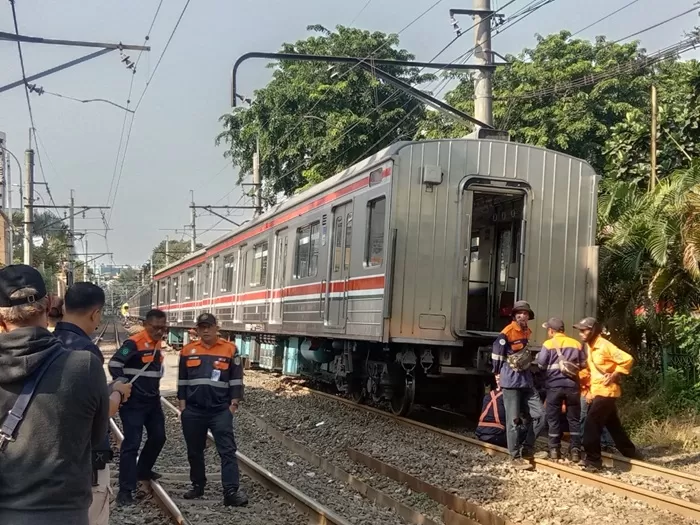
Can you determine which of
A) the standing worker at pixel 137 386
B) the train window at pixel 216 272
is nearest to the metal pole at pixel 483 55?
the standing worker at pixel 137 386

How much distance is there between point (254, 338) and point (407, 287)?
10512 mm

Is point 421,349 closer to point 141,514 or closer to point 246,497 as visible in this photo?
point 246,497

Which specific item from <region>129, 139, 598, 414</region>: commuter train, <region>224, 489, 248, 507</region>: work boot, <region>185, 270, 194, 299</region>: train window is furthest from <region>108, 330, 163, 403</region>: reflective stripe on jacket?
<region>185, 270, 194, 299</region>: train window

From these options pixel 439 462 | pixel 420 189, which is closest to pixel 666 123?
pixel 420 189

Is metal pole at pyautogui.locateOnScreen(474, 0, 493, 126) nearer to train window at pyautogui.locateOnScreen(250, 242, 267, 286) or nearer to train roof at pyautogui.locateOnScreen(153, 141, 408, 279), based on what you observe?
train roof at pyautogui.locateOnScreen(153, 141, 408, 279)

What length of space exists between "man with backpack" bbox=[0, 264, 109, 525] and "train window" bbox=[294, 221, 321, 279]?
9852mm

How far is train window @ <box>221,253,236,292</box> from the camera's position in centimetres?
2059

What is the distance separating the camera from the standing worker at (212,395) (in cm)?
695

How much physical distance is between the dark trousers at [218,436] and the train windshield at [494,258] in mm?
4726

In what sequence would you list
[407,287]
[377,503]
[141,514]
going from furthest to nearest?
[407,287]
[377,503]
[141,514]

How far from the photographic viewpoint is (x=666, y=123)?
626 inches

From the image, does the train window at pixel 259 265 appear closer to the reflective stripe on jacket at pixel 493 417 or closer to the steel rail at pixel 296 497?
the reflective stripe on jacket at pixel 493 417

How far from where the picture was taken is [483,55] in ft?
42.3

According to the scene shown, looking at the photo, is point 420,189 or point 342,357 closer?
point 420,189
